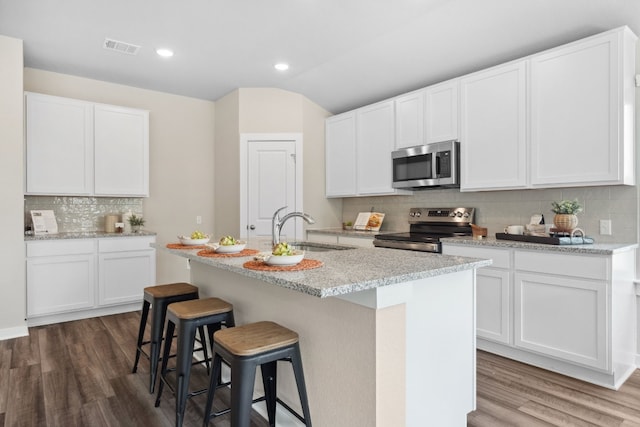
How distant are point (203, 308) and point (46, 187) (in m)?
2.93

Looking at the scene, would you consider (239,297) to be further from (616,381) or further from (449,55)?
(449,55)

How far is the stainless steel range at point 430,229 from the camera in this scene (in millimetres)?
3596

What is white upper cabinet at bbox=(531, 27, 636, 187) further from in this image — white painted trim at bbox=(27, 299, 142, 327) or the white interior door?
white painted trim at bbox=(27, 299, 142, 327)

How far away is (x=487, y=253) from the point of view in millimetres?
3107

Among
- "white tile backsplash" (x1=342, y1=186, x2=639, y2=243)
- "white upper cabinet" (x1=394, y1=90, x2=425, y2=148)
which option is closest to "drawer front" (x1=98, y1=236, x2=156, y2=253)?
"white tile backsplash" (x1=342, y1=186, x2=639, y2=243)

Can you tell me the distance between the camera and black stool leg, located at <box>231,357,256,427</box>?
157cm

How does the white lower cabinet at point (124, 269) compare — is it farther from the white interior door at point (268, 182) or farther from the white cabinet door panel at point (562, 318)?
the white cabinet door panel at point (562, 318)

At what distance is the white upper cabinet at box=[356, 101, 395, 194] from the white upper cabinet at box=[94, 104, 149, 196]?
2.57 meters

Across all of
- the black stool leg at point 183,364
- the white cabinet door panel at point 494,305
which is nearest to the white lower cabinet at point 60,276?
the black stool leg at point 183,364

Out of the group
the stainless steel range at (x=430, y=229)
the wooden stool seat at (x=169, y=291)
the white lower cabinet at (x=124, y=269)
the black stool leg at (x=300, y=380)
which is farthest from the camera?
the white lower cabinet at (x=124, y=269)

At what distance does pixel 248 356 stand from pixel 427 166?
9.38 ft

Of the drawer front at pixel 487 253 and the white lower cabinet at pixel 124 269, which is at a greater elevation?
A: the drawer front at pixel 487 253

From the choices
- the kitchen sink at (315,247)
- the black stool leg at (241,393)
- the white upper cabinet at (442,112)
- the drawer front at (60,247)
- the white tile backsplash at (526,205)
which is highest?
the white upper cabinet at (442,112)

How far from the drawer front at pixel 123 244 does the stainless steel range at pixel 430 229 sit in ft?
8.55
